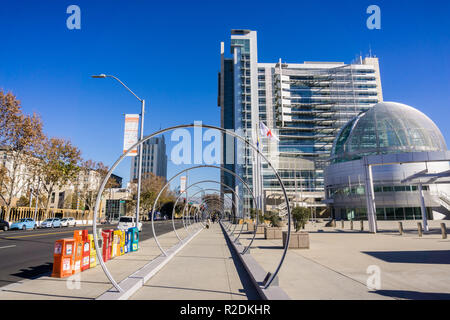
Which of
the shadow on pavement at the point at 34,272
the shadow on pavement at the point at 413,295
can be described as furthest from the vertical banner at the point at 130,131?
the shadow on pavement at the point at 413,295

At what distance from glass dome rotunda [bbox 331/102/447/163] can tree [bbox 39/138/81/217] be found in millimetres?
52979

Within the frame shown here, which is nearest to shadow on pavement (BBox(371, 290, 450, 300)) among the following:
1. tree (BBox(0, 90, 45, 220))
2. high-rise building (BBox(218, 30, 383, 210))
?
tree (BBox(0, 90, 45, 220))

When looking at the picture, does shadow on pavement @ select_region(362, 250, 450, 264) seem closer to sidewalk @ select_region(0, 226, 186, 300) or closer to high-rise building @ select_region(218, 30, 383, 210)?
sidewalk @ select_region(0, 226, 186, 300)

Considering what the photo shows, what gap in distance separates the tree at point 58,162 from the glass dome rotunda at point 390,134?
53.0 metres

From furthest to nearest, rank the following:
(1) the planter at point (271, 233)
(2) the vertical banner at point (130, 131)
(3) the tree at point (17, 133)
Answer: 1. (3) the tree at point (17, 133)
2. (1) the planter at point (271, 233)
3. (2) the vertical banner at point (130, 131)

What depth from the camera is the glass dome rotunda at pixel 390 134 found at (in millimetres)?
52656

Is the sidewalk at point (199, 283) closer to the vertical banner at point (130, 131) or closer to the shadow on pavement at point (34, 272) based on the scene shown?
the shadow on pavement at point (34, 272)

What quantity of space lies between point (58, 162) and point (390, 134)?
200ft

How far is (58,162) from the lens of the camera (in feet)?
126

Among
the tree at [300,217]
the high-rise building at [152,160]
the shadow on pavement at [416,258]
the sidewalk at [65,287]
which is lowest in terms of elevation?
the shadow on pavement at [416,258]

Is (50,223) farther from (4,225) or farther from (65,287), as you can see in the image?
(65,287)

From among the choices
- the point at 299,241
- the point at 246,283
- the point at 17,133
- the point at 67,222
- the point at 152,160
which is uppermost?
the point at 152,160

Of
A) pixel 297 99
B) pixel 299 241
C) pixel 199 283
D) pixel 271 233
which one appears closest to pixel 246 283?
pixel 199 283
